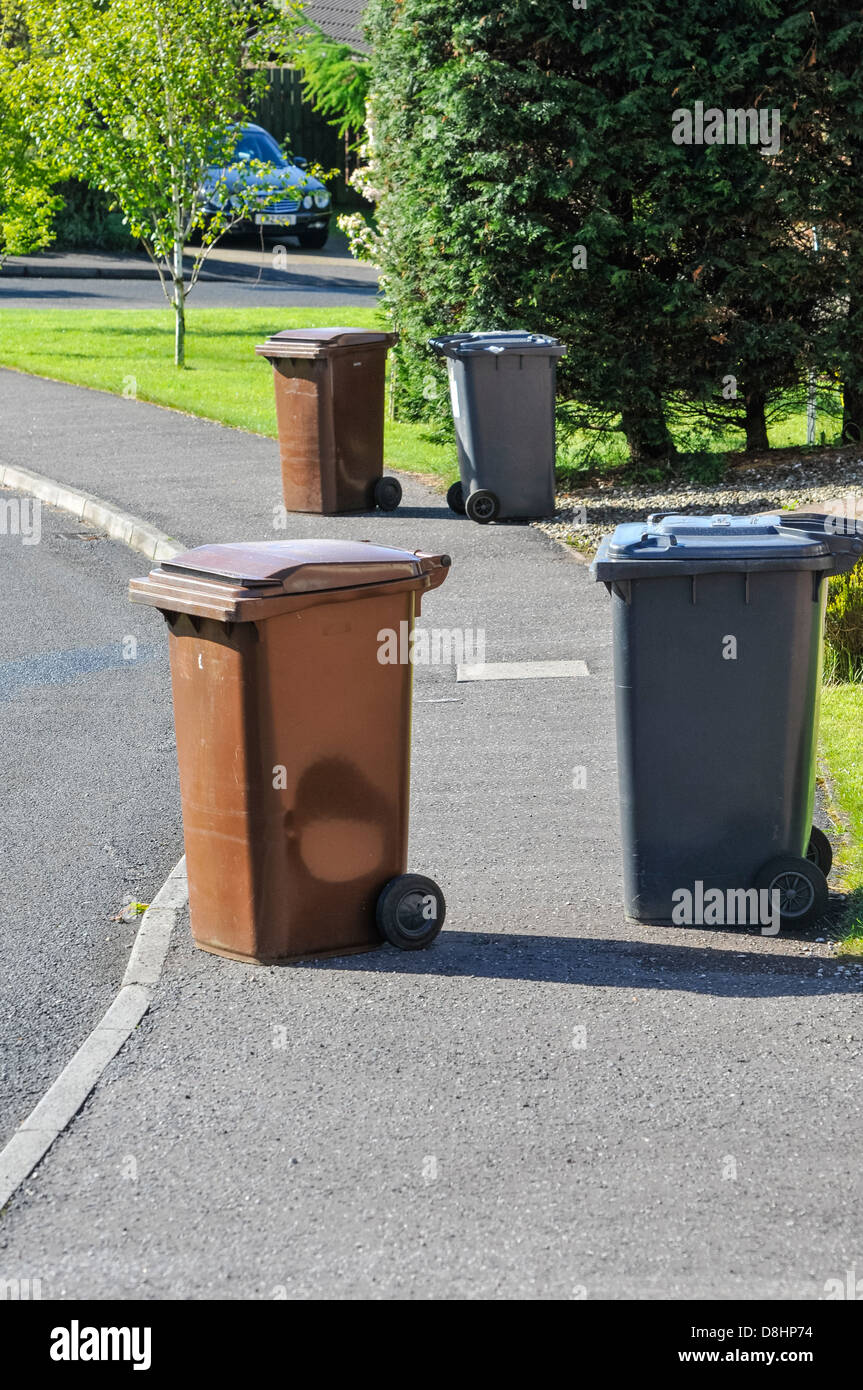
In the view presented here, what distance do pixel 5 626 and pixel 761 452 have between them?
630 cm

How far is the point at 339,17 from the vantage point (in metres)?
41.8

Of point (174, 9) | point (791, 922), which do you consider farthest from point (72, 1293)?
point (174, 9)

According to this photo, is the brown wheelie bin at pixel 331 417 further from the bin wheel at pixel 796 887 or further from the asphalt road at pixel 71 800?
the bin wheel at pixel 796 887

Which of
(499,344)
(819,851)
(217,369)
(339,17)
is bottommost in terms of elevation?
(819,851)

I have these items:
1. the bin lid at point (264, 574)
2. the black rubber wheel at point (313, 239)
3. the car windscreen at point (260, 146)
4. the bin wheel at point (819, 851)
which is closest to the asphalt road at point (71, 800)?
the bin lid at point (264, 574)

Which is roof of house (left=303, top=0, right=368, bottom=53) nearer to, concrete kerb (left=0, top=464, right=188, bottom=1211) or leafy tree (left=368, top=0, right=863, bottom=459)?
leafy tree (left=368, top=0, right=863, bottom=459)

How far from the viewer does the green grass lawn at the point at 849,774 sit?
5373 millimetres

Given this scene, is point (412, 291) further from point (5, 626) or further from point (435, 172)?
point (5, 626)

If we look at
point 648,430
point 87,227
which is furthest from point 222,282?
point 648,430

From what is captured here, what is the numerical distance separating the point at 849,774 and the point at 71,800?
3.08 metres

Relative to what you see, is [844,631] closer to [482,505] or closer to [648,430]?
[482,505]

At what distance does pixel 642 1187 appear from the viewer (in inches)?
149

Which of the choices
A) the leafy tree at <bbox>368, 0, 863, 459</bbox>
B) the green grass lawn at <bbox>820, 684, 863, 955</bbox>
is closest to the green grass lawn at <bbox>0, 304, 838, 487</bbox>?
the leafy tree at <bbox>368, 0, 863, 459</bbox>

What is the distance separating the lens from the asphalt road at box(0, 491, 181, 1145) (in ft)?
16.1
